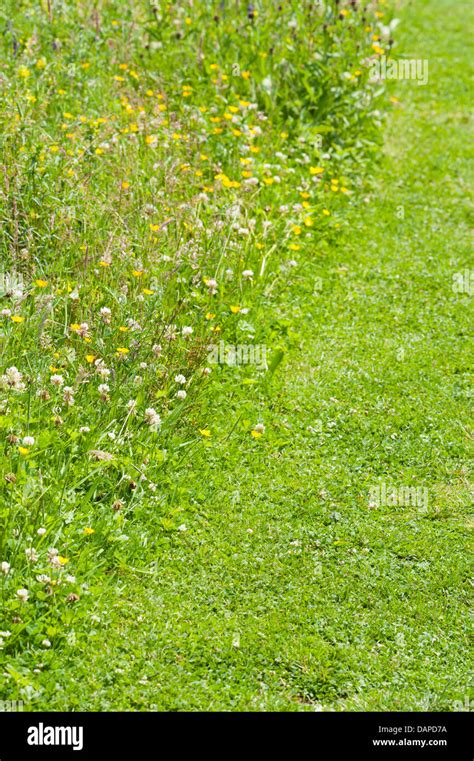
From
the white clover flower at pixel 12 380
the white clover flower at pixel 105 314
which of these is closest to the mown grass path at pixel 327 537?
the white clover flower at pixel 105 314

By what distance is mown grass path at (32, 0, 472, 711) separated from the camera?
162 inches

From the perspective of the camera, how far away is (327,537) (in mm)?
4895

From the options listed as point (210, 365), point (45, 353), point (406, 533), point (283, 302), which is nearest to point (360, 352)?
point (283, 302)

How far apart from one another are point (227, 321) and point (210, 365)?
43cm

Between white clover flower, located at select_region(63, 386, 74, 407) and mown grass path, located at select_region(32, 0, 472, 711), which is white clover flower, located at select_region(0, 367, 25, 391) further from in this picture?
mown grass path, located at select_region(32, 0, 472, 711)

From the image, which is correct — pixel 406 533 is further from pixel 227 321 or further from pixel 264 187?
pixel 264 187

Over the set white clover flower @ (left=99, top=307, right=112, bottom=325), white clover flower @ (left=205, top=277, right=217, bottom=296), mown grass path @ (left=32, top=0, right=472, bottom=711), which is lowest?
mown grass path @ (left=32, top=0, right=472, bottom=711)

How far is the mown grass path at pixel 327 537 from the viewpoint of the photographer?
411cm

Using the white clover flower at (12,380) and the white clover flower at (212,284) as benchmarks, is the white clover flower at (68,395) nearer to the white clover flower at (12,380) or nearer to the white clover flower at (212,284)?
the white clover flower at (12,380)

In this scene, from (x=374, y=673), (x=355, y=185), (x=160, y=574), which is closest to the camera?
(x=374, y=673)

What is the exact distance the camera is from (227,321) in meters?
6.07

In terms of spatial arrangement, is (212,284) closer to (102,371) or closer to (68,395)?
(102,371)

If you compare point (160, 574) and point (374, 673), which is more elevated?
point (160, 574)

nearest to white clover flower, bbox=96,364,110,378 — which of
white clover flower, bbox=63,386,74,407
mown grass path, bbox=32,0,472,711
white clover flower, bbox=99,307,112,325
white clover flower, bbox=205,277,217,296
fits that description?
white clover flower, bbox=63,386,74,407
